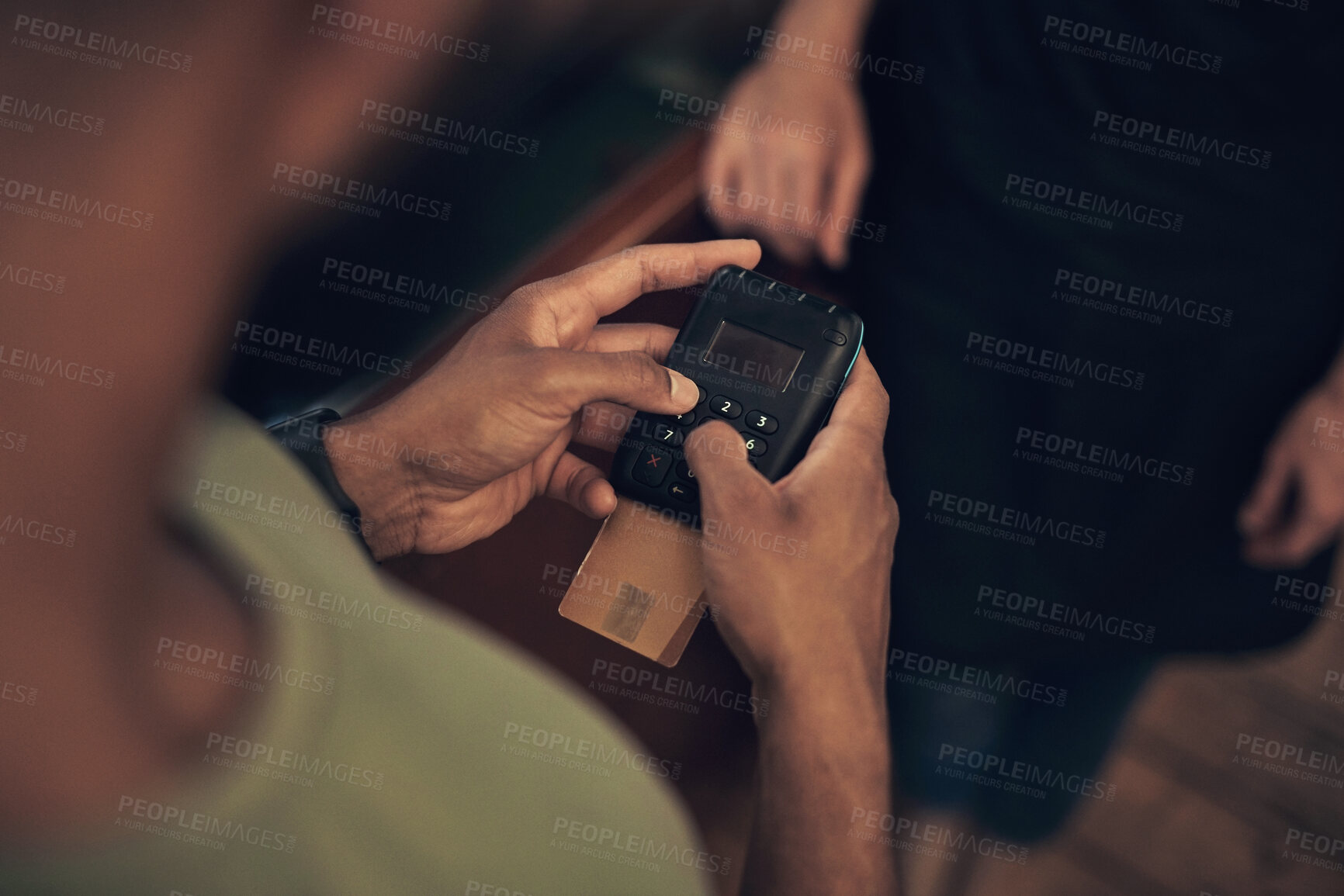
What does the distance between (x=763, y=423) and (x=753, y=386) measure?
28mm

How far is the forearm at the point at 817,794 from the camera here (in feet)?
1.69

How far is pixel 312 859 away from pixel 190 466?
301 millimetres

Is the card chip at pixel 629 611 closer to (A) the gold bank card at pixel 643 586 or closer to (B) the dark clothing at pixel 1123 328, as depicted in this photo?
(A) the gold bank card at pixel 643 586

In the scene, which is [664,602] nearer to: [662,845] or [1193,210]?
[662,845]

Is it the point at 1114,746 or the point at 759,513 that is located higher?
the point at 759,513

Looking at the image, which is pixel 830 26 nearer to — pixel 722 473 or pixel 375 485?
pixel 722 473

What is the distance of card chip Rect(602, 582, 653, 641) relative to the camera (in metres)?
0.53

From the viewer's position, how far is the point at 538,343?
0.57 metres

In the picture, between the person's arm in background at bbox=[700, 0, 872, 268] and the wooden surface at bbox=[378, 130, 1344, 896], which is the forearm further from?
the person's arm in background at bbox=[700, 0, 872, 268]

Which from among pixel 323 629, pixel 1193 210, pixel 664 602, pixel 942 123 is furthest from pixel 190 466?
pixel 1193 210

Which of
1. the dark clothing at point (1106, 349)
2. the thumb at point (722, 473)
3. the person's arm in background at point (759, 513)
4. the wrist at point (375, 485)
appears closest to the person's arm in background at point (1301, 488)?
the dark clothing at point (1106, 349)

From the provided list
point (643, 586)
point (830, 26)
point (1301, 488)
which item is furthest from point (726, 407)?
point (1301, 488)

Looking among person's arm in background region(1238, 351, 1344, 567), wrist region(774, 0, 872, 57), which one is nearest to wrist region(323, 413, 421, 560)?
wrist region(774, 0, 872, 57)

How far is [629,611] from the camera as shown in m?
0.53
